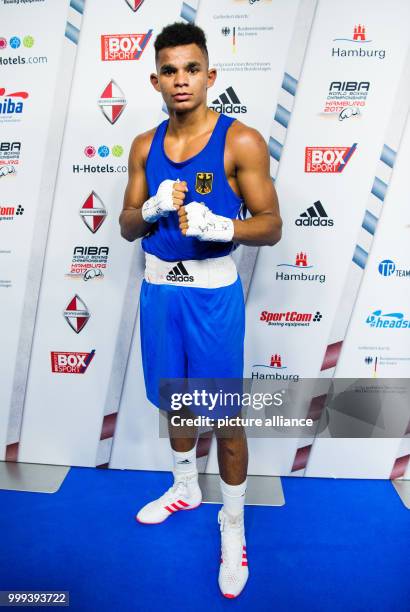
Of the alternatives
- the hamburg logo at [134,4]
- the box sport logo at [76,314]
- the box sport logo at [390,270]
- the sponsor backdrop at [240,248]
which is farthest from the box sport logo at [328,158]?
the box sport logo at [76,314]

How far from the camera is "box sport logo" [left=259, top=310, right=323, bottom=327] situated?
215 cm

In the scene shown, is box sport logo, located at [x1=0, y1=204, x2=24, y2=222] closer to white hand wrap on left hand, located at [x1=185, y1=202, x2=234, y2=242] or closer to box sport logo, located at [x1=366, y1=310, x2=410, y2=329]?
white hand wrap on left hand, located at [x1=185, y1=202, x2=234, y2=242]

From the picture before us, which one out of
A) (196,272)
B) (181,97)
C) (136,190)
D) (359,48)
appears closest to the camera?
(181,97)

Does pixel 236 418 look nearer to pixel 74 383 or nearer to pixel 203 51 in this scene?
pixel 74 383

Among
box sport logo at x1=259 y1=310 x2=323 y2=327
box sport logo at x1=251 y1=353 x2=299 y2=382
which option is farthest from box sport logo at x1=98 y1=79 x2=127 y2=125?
box sport logo at x1=251 y1=353 x2=299 y2=382

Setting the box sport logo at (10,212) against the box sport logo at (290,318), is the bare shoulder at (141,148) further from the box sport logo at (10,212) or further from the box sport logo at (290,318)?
the box sport logo at (290,318)

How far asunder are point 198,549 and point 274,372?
2.79 ft

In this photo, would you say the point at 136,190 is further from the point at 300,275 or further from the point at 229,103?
the point at 300,275

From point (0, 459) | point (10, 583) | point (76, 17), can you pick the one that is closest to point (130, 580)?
point (10, 583)

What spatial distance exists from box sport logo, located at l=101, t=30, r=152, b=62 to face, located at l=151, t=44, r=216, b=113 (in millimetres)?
525

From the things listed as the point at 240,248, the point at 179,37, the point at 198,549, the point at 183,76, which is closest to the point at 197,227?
the point at 183,76

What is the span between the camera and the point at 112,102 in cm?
196

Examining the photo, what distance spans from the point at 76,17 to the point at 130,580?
2.28 metres

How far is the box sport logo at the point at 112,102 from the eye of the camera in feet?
6.41
